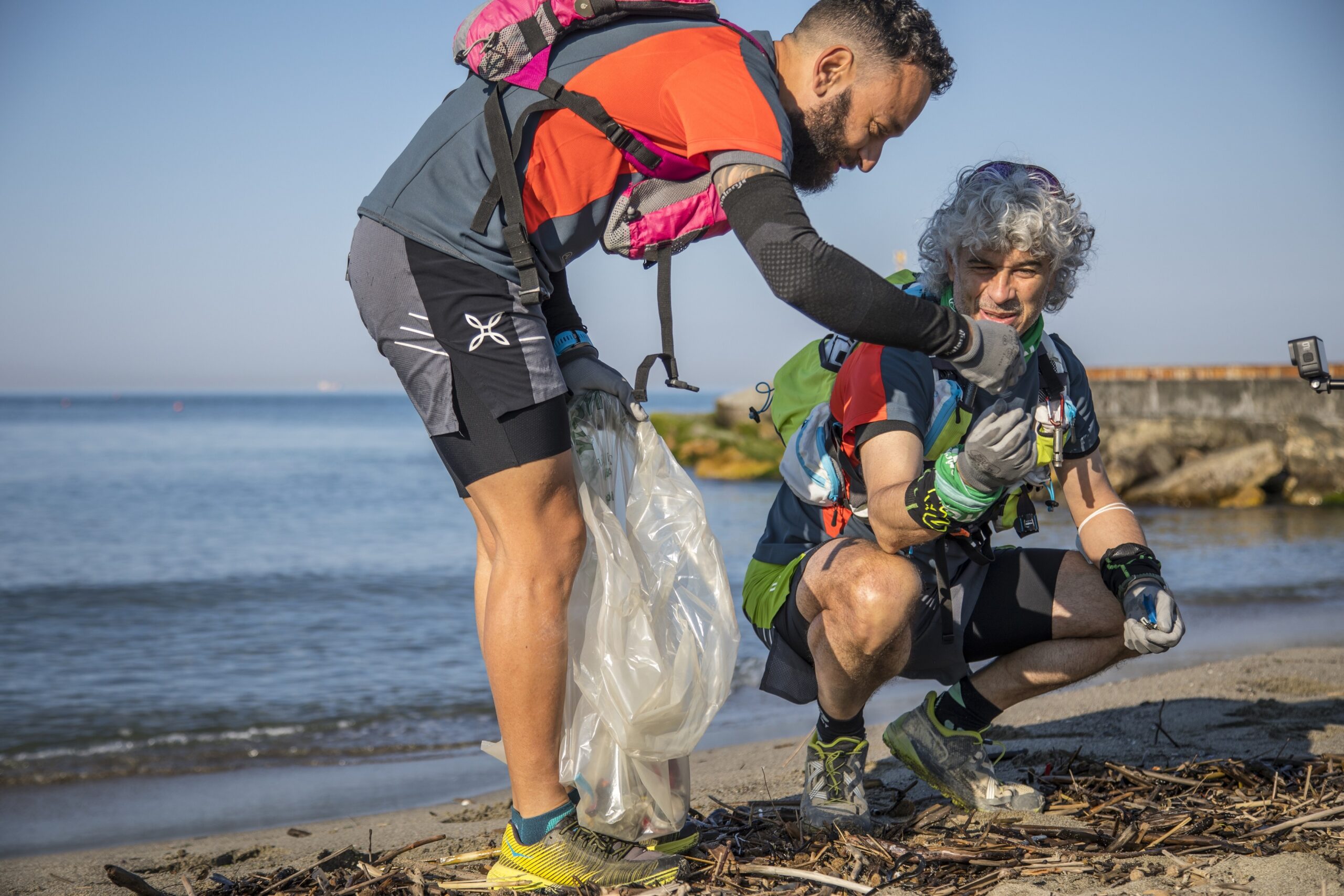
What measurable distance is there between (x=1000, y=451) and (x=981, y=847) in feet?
3.26

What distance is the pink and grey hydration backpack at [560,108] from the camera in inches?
74.9

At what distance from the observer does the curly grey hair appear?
243 centimetres

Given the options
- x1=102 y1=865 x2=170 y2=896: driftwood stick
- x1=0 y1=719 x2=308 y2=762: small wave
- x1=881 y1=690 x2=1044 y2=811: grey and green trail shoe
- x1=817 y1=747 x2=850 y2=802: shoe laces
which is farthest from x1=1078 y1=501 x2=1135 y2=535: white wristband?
x1=0 y1=719 x2=308 y2=762: small wave

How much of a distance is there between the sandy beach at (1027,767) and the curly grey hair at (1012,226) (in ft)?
4.77

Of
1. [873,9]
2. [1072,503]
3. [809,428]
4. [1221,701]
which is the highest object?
[873,9]

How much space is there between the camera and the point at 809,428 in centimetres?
260

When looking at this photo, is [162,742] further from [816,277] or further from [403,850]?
[816,277]

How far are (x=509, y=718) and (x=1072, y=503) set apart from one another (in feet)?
5.46

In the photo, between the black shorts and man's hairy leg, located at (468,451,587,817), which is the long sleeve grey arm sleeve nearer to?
man's hairy leg, located at (468,451,587,817)

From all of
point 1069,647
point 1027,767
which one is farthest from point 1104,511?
point 1027,767

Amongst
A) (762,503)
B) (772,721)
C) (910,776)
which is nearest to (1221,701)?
(910,776)

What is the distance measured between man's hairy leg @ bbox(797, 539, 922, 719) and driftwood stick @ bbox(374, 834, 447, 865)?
1143 millimetres

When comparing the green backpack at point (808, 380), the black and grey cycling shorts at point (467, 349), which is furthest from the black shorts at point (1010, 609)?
the black and grey cycling shorts at point (467, 349)

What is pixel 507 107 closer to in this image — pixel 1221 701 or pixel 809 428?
pixel 809 428
